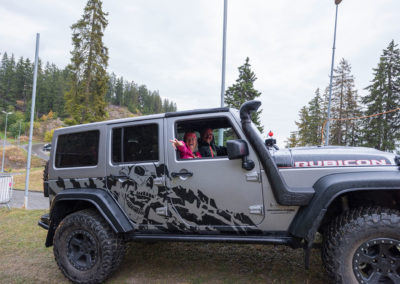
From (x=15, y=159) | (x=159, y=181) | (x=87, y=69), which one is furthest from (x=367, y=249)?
(x=15, y=159)

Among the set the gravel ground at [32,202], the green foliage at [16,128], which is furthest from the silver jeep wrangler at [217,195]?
the green foliage at [16,128]

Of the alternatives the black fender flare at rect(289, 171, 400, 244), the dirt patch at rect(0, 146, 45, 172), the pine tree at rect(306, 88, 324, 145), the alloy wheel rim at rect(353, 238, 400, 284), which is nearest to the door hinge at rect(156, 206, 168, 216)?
the black fender flare at rect(289, 171, 400, 244)

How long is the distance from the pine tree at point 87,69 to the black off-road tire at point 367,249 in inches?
886

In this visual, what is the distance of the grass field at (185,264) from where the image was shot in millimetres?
3348

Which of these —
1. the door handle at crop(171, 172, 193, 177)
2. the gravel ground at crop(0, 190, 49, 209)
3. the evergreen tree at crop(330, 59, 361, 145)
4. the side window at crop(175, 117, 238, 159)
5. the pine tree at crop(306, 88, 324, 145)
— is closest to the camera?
the door handle at crop(171, 172, 193, 177)

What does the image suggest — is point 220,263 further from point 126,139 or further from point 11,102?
point 11,102

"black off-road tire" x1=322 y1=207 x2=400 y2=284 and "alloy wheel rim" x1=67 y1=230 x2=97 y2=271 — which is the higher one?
"black off-road tire" x1=322 y1=207 x2=400 y2=284

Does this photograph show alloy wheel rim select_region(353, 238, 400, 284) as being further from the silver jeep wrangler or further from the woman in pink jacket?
the woman in pink jacket

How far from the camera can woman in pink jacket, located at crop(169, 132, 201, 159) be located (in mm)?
3139

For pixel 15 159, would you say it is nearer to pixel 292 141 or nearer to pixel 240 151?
pixel 292 141

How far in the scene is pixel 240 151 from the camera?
107 inches

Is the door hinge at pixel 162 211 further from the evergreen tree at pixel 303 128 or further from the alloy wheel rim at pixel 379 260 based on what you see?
the evergreen tree at pixel 303 128

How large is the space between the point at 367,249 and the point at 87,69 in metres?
24.5

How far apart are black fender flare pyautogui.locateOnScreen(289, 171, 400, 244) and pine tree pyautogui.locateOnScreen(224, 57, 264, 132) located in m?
17.9
